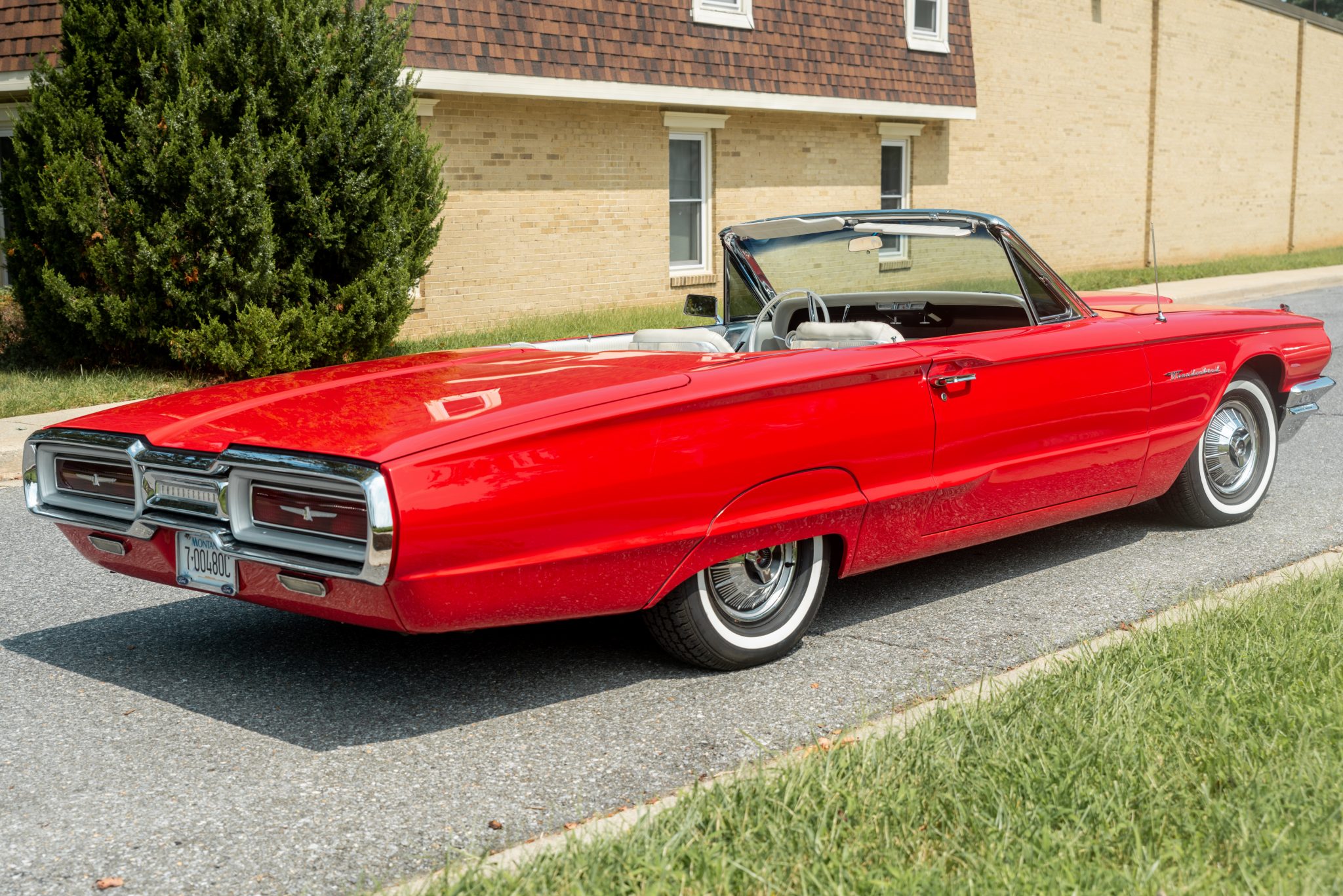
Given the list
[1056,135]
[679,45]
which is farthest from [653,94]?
[1056,135]

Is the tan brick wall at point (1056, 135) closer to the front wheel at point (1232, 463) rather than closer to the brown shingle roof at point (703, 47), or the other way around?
the brown shingle roof at point (703, 47)

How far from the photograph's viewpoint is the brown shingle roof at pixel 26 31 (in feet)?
39.2

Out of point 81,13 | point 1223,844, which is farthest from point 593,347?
point 81,13

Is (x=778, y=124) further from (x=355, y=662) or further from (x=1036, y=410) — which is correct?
(x=355, y=662)

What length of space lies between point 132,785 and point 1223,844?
2.53m

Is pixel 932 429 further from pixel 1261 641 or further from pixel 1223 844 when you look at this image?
pixel 1223 844

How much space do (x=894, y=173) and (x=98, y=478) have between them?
16.8 m

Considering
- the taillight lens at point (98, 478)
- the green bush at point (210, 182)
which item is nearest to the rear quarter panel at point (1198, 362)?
the taillight lens at point (98, 478)

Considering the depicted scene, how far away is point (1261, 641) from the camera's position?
13.0ft

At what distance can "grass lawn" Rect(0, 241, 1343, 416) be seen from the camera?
9.54m

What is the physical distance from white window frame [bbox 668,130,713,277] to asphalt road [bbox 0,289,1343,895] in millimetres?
11266

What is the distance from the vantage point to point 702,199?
16.6m

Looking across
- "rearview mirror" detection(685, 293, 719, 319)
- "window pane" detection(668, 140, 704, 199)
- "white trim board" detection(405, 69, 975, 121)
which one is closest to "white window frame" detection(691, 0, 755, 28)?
"white trim board" detection(405, 69, 975, 121)

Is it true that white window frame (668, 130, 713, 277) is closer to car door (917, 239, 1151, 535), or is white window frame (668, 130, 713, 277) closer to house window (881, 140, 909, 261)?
house window (881, 140, 909, 261)
